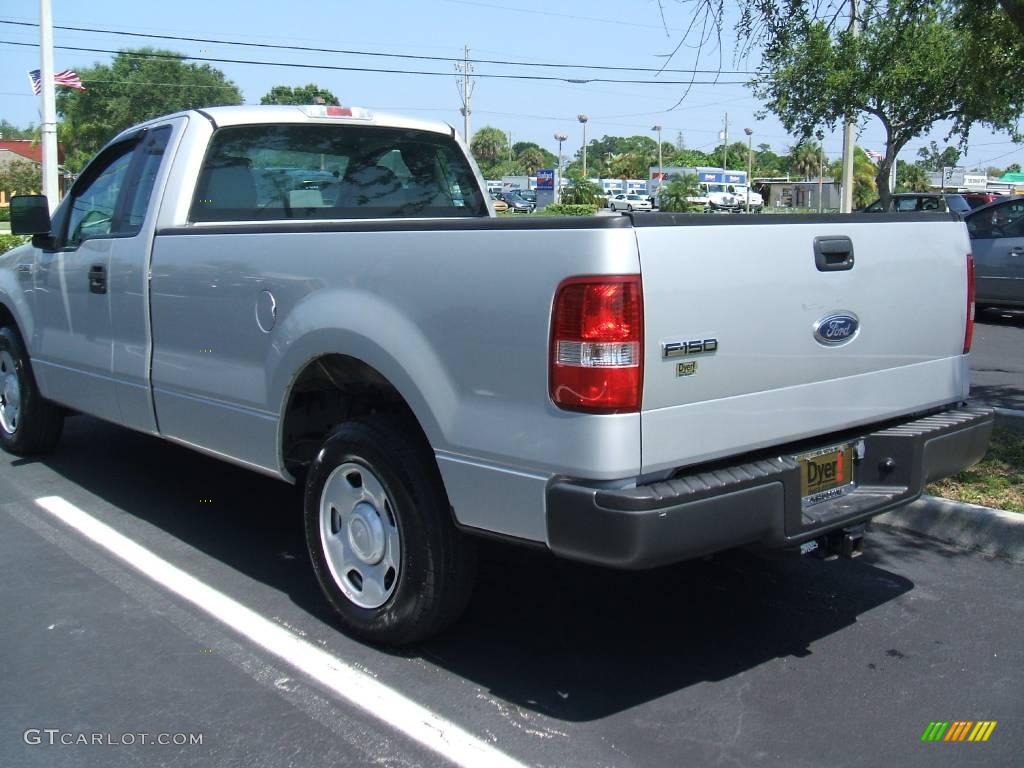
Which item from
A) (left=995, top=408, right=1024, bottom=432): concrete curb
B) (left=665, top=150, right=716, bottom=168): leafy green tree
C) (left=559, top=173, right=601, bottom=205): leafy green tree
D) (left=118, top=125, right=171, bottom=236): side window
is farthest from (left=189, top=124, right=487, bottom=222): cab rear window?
(left=665, top=150, right=716, bottom=168): leafy green tree

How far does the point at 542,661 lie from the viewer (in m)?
3.89

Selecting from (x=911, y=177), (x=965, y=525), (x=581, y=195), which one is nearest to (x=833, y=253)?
(x=965, y=525)

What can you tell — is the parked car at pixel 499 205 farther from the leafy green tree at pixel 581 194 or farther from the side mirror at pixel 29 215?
the leafy green tree at pixel 581 194

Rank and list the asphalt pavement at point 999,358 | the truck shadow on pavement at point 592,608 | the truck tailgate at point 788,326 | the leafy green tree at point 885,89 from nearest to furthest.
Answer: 1. the truck tailgate at point 788,326
2. the truck shadow on pavement at point 592,608
3. the asphalt pavement at point 999,358
4. the leafy green tree at point 885,89

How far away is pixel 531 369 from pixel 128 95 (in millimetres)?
72586

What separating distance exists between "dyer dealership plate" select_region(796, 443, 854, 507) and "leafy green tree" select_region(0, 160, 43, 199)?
62833 mm

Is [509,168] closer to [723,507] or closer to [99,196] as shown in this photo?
[99,196]

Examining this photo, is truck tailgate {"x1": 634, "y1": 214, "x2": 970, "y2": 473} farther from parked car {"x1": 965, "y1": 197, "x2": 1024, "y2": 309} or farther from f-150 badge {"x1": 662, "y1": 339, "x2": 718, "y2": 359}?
parked car {"x1": 965, "y1": 197, "x2": 1024, "y2": 309}

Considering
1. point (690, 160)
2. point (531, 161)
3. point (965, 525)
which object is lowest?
point (965, 525)

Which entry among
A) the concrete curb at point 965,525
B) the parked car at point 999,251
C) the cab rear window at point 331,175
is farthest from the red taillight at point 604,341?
the parked car at point 999,251

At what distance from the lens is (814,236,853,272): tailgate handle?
11.6ft

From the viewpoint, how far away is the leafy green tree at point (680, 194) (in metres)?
34.3

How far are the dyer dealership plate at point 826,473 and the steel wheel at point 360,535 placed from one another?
1.42m

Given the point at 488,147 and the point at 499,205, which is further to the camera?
the point at 488,147
